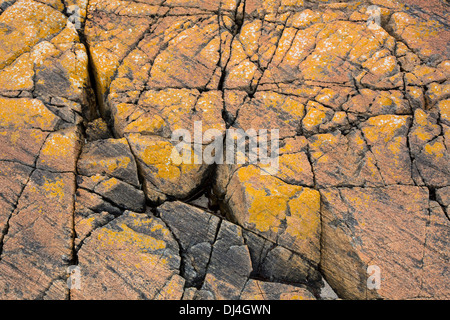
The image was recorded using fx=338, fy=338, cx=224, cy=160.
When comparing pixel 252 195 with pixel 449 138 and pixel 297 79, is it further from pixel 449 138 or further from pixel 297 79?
pixel 449 138

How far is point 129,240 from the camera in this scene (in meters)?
5.03

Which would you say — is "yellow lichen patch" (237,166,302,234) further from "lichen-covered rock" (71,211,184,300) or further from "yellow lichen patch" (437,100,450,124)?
"yellow lichen patch" (437,100,450,124)

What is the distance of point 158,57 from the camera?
6328 mm

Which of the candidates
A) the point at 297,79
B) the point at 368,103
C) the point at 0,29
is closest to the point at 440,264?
the point at 368,103

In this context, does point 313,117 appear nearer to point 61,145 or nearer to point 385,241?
point 385,241

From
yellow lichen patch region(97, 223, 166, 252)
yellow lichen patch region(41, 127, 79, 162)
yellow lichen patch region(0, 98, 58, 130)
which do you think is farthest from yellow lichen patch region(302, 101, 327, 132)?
yellow lichen patch region(0, 98, 58, 130)

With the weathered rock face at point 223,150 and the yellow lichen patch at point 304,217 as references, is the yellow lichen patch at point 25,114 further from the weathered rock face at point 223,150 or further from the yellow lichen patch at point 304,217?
the yellow lichen patch at point 304,217

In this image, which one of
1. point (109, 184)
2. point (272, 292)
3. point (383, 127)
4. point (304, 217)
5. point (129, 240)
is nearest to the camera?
point (272, 292)

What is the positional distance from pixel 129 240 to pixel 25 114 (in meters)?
2.80

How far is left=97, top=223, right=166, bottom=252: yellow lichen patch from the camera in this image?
16.4 feet

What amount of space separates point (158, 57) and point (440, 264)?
567 centimetres

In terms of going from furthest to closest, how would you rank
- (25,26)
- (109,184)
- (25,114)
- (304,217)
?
(25,26) → (25,114) → (109,184) → (304,217)

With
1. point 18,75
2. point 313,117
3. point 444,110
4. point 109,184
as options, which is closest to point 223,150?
point 313,117

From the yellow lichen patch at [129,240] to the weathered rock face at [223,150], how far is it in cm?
2
